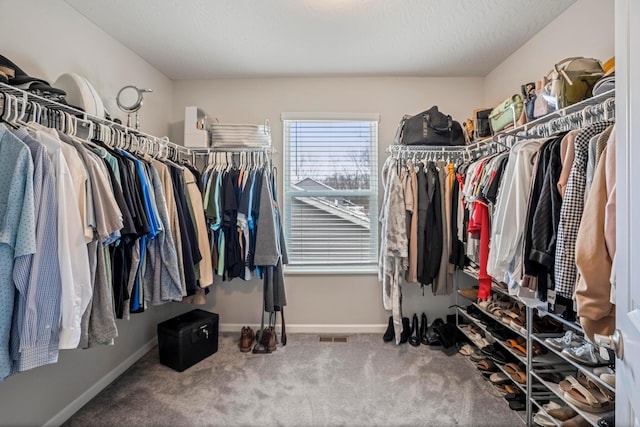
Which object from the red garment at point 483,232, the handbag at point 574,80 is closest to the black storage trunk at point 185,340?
the red garment at point 483,232

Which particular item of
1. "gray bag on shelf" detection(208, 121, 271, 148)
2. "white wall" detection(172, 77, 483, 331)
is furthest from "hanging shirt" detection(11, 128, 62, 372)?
"white wall" detection(172, 77, 483, 331)

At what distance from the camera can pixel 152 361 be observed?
2.17 metres

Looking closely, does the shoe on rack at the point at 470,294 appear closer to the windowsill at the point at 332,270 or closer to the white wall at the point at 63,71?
the windowsill at the point at 332,270

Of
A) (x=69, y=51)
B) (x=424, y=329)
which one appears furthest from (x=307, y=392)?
(x=69, y=51)

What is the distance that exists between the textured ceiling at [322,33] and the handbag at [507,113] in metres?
0.55

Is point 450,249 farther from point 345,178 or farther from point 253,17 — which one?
point 253,17

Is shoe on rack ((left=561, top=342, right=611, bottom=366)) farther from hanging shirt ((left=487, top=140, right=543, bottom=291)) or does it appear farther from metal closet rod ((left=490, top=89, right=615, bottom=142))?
metal closet rod ((left=490, top=89, right=615, bottom=142))

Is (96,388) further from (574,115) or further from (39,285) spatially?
(574,115)

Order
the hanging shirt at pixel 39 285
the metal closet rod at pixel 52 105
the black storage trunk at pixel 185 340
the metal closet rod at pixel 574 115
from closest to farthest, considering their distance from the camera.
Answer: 1. the hanging shirt at pixel 39 285
2. the metal closet rod at pixel 52 105
3. the metal closet rod at pixel 574 115
4. the black storage trunk at pixel 185 340

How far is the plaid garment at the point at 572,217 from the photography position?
40.9 inches

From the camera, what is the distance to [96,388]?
5.91 feet

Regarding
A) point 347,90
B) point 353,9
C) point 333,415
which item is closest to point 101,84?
point 353,9

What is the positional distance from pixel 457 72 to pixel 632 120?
Result: 2317 millimetres

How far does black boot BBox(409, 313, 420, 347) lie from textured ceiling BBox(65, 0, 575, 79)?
228 centimetres
